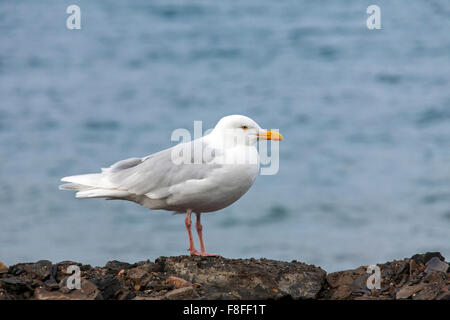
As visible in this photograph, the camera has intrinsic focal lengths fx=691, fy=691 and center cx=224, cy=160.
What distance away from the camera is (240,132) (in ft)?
23.4

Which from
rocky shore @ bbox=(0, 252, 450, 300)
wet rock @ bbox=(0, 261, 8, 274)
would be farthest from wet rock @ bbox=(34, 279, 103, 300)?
wet rock @ bbox=(0, 261, 8, 274)

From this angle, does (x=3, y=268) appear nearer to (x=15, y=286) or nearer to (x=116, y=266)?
(x=15, y=286)

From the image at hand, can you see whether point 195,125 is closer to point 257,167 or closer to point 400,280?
point 257,167

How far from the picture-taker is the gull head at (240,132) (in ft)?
23.4

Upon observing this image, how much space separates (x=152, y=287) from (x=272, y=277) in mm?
1093

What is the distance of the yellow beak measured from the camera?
281 inches

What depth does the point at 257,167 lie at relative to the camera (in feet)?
23.0

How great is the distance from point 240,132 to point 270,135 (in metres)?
0.32

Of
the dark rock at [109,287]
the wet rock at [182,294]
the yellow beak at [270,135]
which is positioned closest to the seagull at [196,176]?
the yellow beak at [270,135]

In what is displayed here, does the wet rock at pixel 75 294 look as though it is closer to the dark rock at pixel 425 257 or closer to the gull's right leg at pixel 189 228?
the gull's right leg at pixel 189 228

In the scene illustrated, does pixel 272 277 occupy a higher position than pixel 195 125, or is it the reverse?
pixel 195 125

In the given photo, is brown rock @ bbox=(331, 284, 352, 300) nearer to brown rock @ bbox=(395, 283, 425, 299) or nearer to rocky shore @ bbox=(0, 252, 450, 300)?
rocky shore @ bbox=(0, 252, 450, 300)
